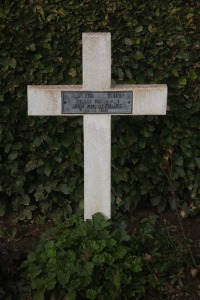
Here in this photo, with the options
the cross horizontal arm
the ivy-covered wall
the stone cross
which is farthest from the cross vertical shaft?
the ivy-covered wall

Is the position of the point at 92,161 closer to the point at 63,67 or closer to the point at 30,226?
the point at 63,67

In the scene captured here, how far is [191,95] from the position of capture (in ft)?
15.4

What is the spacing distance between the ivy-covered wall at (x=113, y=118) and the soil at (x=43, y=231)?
116mm

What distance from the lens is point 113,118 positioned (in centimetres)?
461

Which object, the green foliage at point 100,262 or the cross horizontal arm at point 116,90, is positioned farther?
the cross horizontal arm at point 116,90

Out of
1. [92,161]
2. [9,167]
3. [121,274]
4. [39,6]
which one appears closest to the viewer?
[121,274]

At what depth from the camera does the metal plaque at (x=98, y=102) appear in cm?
381

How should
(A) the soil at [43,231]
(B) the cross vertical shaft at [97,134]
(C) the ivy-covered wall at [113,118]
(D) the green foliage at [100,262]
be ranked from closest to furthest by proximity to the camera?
(D) the green foliage at [100,262]
(B) the cross vertical shaft at [97,134]
(A) the soil at [43,231]
(C) the ivy-covered wall at [113,118]

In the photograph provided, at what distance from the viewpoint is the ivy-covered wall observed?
4.47m

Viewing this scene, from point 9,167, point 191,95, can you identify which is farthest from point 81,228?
point 191,95

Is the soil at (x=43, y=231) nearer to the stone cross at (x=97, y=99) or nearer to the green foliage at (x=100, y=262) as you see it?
the green foliage at (x=100, y=262)

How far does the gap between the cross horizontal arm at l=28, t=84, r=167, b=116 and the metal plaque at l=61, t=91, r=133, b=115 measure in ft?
0.09

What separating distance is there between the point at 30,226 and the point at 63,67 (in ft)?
4.49

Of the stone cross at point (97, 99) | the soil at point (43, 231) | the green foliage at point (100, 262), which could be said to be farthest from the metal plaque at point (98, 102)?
the soil at point (43, 231)
